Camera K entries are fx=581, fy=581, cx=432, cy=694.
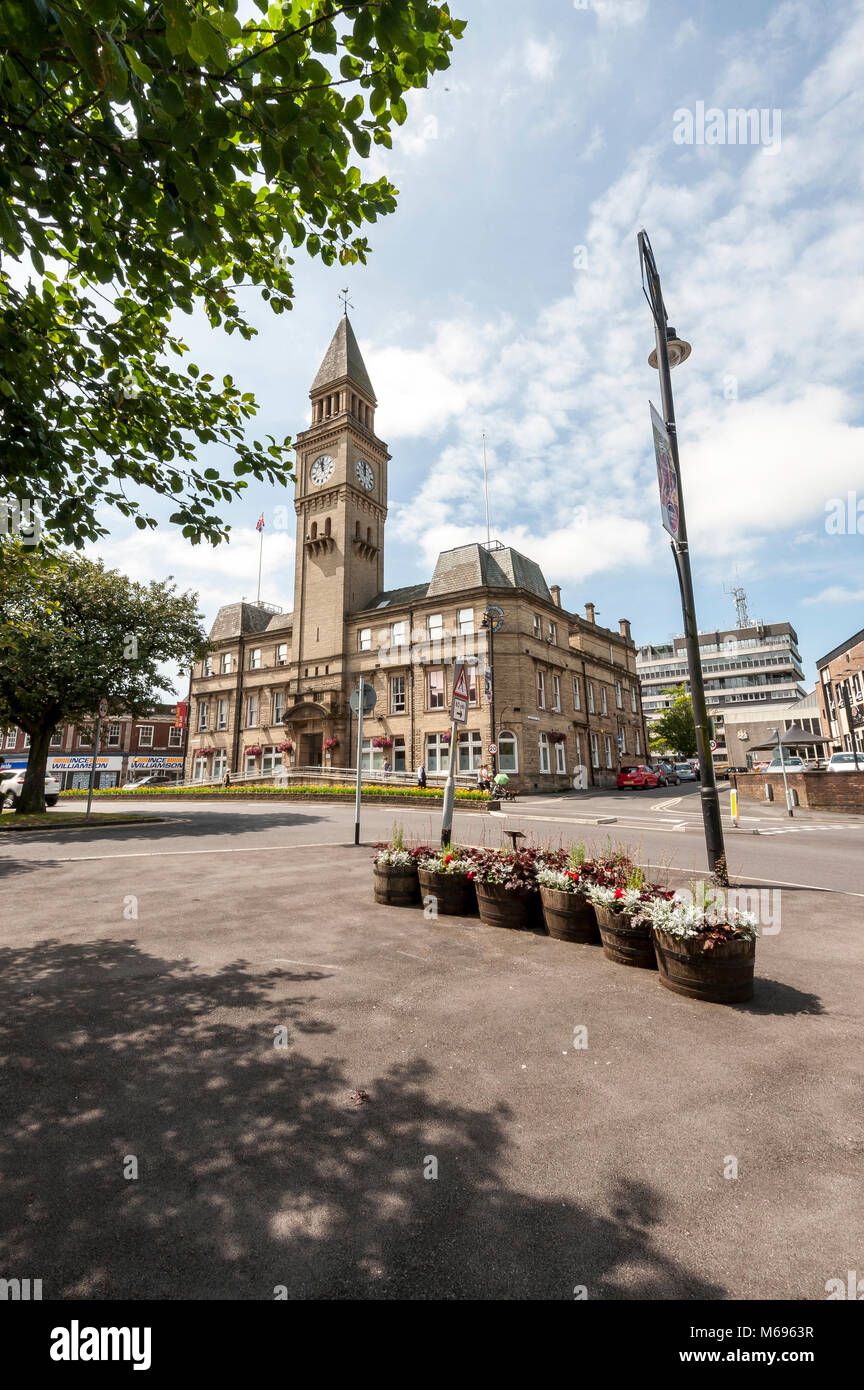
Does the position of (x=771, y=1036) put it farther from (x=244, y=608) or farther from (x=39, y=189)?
(x=244, y=608)

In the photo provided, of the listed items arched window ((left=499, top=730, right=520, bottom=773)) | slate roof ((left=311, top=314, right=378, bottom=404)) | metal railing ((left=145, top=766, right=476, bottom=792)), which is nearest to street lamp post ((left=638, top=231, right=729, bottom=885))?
metal railing ((left=145, top=766, right=476, bottom=792))

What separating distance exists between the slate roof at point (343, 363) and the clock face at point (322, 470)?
5628mm

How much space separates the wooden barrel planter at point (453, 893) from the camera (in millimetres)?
6965

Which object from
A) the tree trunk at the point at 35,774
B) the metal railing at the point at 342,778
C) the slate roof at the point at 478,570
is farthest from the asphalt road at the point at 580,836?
the slate roof at the point at 478,570

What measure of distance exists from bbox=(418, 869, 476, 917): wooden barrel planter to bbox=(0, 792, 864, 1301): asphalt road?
2.25 feet

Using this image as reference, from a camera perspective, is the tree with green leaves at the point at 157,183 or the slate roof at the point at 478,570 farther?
the slate roof at the point at 478,570

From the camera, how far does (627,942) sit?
17.3 ft

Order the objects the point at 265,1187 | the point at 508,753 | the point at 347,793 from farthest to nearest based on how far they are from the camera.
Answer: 1. the point at 508,753
2. the point at 347,793
3. the point at 265,1187

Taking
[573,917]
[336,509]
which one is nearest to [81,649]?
[573,917]

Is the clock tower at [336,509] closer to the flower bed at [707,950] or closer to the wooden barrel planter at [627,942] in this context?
the wooden barrel planter at [627,942]

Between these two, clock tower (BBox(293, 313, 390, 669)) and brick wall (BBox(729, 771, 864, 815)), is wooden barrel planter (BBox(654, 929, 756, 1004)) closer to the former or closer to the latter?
brick wall (BBox(729, 771, 864, 815))

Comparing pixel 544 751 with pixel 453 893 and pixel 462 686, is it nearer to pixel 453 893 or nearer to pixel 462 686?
pixel 462 686

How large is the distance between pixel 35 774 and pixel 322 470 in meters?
28.5

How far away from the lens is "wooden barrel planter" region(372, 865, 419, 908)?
7.39 meters
